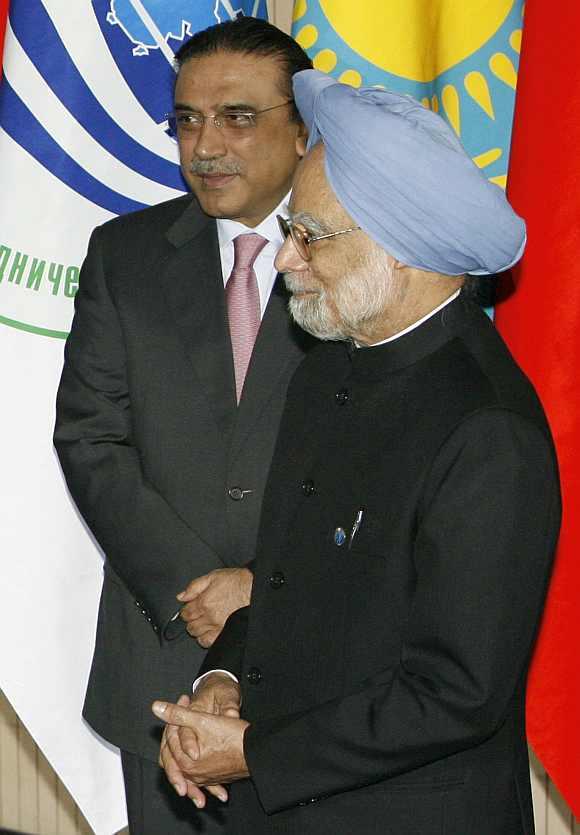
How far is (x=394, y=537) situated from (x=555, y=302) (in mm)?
748

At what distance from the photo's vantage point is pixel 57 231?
234 centimetres

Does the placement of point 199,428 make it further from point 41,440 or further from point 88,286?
point 41,440

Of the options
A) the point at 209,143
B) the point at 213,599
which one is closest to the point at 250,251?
the point at 209,143

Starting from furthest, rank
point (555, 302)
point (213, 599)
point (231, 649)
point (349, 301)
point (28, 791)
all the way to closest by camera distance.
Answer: point (28, 791)
point (555, 302)
point (213, 599)
point (231, 649)
point (349, 301)

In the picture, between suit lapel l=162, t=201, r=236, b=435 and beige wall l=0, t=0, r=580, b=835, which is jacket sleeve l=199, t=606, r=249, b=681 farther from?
beige wall l=0, t=0, r=580, b=835

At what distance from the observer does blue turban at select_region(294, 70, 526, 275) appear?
137 cm

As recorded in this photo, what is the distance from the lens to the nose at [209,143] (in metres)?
2.07

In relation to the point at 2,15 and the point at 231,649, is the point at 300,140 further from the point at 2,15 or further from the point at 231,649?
the point at 231,649

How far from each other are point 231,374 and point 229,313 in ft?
0.40

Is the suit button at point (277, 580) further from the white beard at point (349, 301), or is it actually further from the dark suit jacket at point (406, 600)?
the white beard at point (349, 301)

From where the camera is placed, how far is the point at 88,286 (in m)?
2.13

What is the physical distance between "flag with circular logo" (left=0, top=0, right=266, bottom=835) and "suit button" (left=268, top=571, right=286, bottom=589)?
97 cm

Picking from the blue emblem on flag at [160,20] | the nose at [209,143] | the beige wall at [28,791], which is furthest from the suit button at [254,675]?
the beige wall at [28,791]

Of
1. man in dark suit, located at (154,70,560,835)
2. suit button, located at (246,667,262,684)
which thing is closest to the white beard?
man in dark suit, located at (154,70,560,835)
